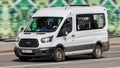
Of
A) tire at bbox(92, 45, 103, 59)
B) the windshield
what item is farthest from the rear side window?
the windshield

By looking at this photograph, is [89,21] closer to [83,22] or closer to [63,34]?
[83,22]

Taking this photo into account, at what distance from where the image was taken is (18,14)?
29.3m

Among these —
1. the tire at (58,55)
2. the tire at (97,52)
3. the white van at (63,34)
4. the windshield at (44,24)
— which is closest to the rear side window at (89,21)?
the white van at (63,34)

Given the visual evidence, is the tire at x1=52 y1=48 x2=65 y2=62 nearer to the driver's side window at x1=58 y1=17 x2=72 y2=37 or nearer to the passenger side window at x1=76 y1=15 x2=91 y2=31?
the driver's side window at x1=58 y1=17 x2=72 y2=37

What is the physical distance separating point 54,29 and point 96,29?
2527 mm

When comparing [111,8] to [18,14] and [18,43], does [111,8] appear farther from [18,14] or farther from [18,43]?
[18,43]

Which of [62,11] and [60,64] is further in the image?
[62,11]

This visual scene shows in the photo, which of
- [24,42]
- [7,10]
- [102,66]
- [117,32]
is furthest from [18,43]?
[117,32]

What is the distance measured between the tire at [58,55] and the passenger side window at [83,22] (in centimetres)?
142

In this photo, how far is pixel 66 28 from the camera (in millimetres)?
20422

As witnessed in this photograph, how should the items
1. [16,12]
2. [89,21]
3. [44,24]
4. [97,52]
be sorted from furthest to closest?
[16,12] → [97,52] → [89,21] → [44,24]

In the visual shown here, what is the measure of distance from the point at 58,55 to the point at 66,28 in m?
1.14

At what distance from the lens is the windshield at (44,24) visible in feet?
66.6

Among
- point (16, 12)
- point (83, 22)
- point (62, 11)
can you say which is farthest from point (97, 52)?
point (16, 12)
